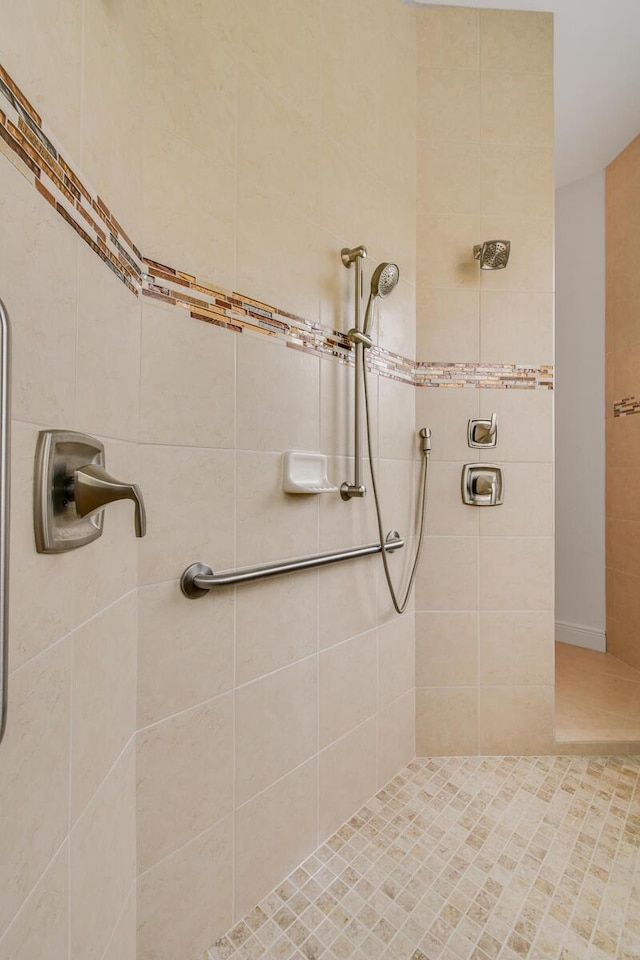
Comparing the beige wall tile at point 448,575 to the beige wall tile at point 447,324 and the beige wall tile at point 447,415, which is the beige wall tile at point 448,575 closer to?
the beige wall tile at point 447,415

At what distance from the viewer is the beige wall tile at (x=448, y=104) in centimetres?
175

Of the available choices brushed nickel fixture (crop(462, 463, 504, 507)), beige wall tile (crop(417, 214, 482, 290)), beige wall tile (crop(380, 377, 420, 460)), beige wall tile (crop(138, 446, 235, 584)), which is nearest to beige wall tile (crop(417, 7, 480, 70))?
beige wall tile (crop(417, 214, 482, 290))

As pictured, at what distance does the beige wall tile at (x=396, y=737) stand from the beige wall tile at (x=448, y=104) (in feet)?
6.77

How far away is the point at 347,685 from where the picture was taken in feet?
4.78

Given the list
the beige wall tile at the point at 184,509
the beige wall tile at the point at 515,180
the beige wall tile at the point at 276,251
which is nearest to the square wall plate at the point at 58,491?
the beige wall tile at the point at 184,509

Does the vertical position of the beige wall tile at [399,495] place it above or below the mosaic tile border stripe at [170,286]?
below

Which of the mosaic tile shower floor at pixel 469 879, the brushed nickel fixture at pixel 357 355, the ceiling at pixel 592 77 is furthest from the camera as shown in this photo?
the ceiling at pixel 592 77

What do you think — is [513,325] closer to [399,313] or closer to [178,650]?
[399,313]

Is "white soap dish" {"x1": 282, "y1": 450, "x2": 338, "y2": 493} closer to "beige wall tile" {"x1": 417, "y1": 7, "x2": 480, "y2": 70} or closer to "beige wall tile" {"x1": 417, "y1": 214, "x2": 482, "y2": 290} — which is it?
"beige wall tile" {"x1": 417, "y1": 214, "x2": 482, "y2": 290}

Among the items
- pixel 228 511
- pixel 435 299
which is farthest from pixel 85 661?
pixel 435 299

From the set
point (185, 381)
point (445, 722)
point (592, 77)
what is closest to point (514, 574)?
point (445, 722)

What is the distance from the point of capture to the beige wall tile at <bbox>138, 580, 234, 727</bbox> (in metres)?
0.96

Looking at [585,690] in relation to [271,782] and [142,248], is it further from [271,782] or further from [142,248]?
[142,248]

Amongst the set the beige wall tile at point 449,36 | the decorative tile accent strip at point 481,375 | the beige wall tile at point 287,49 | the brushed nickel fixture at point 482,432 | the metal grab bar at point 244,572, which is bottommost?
the metal grab bar at point 244,572
